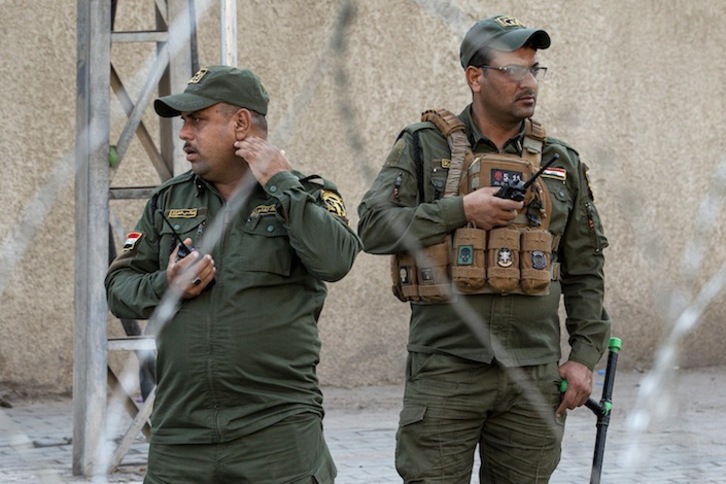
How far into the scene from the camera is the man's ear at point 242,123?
12.1 ft

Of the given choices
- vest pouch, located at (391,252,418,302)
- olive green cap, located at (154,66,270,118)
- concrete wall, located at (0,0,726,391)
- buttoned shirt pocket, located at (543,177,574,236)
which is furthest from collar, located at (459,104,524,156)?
concrete wall, located at (0,0,726,391)

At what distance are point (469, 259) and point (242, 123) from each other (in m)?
0.86

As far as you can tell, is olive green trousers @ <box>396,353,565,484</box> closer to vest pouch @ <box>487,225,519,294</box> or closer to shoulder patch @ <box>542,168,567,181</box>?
vest pouch @ <box>487,225,519,294</box>

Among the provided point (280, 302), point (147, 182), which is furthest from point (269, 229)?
point (147, 182)

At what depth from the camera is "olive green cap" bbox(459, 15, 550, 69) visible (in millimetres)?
4160

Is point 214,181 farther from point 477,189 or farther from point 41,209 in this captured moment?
point 41,209

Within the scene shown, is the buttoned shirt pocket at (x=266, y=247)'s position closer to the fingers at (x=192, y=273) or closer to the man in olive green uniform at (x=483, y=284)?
the fingers at (x=192, y=273)

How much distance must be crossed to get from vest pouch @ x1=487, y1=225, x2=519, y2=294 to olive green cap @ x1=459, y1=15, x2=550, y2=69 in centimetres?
57

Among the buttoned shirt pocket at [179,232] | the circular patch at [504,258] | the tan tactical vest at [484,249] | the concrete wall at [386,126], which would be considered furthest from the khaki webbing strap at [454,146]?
the concrete wall at [386,126]

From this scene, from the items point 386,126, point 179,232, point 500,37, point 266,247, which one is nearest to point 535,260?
point 500,37

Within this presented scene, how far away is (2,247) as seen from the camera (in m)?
8.34

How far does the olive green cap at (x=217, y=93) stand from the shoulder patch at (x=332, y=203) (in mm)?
295

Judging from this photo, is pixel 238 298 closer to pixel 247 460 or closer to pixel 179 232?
pixel 179 232

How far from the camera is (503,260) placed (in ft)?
13.4
